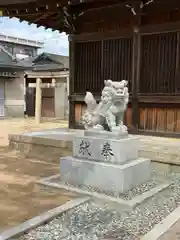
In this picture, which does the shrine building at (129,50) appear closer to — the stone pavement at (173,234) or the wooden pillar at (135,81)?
the wooden pillar at (135,81)

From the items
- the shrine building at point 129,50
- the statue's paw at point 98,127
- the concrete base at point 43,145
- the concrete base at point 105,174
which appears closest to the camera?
the concrete base at point 105,174

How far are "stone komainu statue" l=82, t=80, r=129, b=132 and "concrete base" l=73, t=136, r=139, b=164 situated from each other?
233mm

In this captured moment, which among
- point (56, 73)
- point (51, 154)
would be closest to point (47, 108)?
point (56, 73)

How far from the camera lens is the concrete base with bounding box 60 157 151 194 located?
4.43 m

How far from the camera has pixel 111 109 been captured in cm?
482

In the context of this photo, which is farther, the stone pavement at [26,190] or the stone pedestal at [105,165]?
the stone pedestal at [105,165]

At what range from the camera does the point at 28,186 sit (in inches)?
188

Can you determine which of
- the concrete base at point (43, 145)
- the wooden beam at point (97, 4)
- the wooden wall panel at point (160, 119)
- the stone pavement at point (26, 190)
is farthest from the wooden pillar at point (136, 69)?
the concrete base at point (43, 145)

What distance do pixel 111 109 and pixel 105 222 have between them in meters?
1.90

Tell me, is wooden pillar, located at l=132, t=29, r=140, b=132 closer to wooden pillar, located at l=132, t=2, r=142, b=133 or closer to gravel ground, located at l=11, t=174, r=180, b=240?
wooden pillar, located at l=132, t=2, r=142, b=133

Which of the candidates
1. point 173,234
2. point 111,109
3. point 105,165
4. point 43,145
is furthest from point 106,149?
point 43,145

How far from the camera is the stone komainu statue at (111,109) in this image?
4.68 meters

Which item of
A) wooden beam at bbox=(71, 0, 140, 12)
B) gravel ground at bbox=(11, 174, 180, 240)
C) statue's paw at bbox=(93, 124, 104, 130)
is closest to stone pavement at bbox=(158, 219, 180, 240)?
gravel ground at bbox=(11, 174, 180, 240)

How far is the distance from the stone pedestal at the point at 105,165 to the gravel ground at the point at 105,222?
1.41ft
